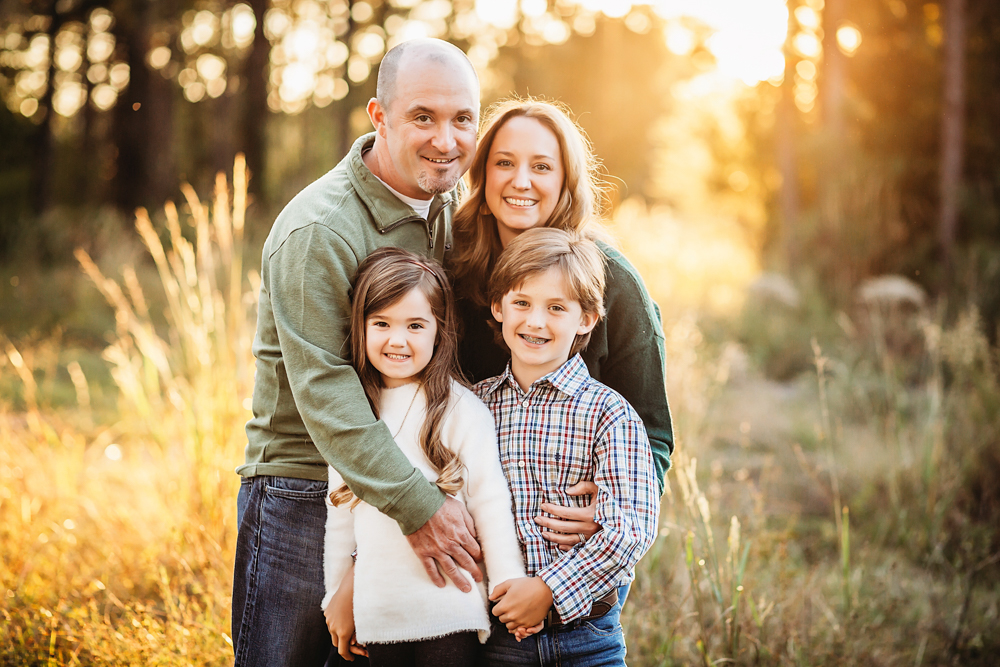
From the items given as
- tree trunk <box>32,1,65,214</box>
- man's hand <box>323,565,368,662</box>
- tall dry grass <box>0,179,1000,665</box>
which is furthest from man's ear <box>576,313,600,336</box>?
tree trunk <box>32,1,65,214</box>

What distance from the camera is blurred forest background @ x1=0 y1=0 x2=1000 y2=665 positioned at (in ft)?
10.1

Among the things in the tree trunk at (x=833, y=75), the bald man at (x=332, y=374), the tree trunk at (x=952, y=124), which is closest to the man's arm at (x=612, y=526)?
the bald man at (x=332, y=374)

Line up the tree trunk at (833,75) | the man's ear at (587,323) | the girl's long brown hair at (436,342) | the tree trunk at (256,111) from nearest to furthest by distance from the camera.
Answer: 1. the girl's long brown hair at (436,342)
2. the man's ear at (587,323)
3. the tree trunk at (833,75)
4. the tree trunk at (256,111)

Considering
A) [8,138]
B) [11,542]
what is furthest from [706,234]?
[8,138]

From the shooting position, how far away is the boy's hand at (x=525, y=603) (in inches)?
70.1

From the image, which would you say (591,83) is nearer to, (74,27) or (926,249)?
(74,27)

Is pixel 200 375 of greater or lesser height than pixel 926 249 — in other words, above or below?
below

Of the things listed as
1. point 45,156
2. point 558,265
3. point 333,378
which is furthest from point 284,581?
point 45,156

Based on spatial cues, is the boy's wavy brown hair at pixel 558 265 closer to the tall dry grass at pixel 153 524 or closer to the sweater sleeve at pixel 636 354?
the sweater sleeve at pixel 636 354

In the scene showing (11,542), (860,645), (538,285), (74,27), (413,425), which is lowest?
(860,645)

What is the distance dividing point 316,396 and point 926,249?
9427mm

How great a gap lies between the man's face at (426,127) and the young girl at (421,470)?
29 centimetres

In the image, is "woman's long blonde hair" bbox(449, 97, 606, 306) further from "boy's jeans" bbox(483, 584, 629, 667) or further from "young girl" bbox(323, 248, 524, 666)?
"boy's jeans" bbox(483, 584, 629, 667)

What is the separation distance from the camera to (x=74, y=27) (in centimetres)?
1619
